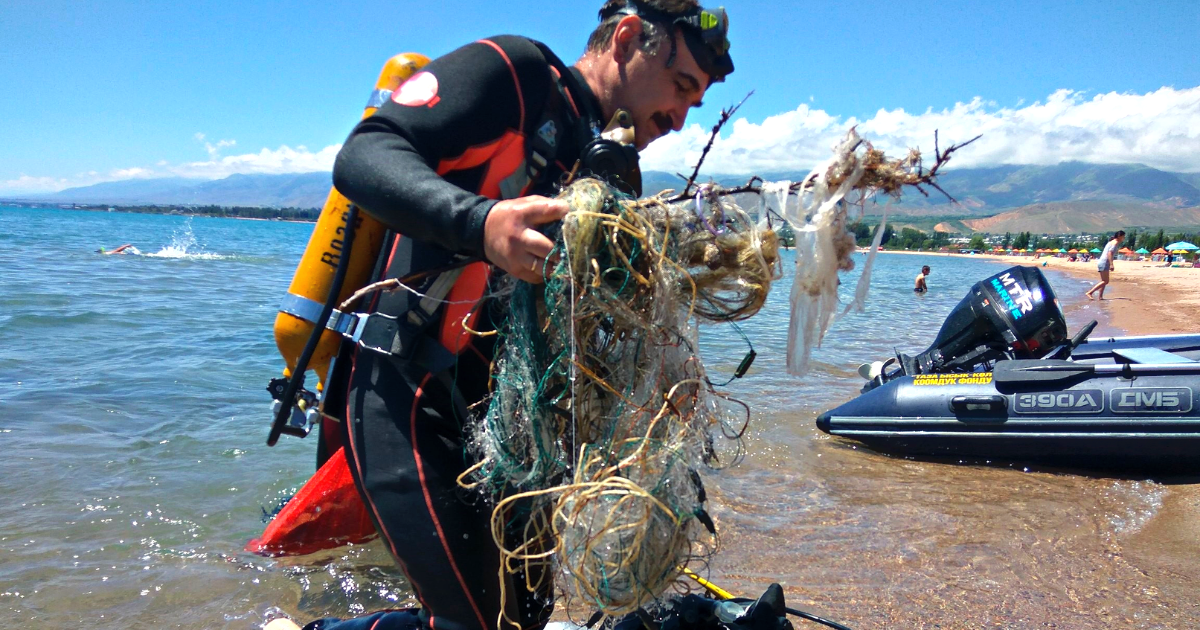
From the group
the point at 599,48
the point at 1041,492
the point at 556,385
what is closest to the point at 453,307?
the point at 556,385

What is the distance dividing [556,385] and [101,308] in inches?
595

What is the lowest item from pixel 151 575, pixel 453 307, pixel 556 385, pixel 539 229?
pixel 151 575

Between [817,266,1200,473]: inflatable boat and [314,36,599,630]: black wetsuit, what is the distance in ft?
18.3

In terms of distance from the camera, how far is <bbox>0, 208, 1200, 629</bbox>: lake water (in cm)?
368

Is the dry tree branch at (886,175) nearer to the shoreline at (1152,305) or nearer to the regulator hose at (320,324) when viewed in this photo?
the regulator hose at (320,324)

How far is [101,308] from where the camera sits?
1352 cm

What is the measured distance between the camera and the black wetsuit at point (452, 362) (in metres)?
1.63

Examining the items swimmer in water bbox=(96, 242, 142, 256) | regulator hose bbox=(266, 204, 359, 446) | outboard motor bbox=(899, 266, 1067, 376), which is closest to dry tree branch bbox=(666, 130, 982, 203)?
regulator hose bbox=(266, 204, 359, 446)

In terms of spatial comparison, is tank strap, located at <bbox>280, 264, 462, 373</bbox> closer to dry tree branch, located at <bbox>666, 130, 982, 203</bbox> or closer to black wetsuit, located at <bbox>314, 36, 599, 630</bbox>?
black wetsuit, located at <bbox>314, 36, 599, 630</bbox>

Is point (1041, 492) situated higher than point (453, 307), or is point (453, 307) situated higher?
point (453, 307)

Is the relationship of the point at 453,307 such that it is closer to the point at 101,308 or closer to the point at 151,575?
the point at 151,575

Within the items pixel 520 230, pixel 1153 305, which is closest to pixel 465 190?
pixel 520 230

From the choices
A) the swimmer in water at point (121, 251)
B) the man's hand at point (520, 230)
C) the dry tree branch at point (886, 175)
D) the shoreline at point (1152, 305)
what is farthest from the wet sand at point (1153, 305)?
the swimmer in water at point (121, 251)

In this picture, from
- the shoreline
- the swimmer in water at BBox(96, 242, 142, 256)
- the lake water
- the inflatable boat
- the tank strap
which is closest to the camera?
the tank strap
